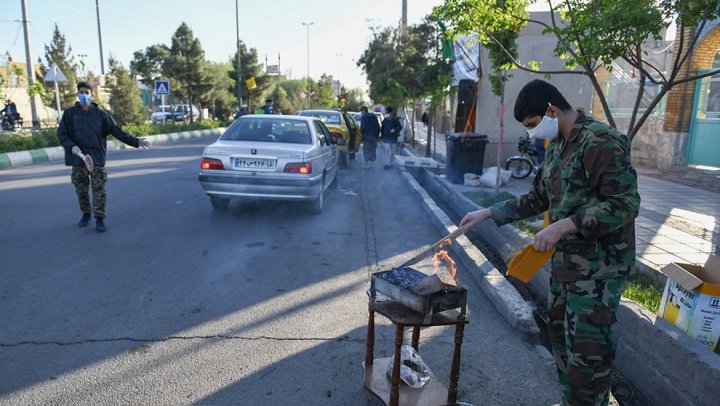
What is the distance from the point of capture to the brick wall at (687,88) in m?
11.0

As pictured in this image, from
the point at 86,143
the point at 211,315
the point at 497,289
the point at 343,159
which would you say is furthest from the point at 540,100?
the point at 343,159

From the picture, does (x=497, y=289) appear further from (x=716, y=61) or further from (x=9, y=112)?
(x=9, y=112)

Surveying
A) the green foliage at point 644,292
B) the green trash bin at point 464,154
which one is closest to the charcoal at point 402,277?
the green foliage at point 644,292

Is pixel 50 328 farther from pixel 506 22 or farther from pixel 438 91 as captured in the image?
pixel 438 91

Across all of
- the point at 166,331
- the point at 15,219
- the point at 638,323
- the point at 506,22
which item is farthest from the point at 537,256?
the point at 15,219

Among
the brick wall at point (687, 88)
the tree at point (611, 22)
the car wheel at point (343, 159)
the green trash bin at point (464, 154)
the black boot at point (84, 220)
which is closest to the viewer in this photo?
the tree at point (611, 22)

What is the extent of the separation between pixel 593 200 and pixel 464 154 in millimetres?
8540

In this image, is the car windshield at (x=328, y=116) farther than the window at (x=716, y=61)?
Yes

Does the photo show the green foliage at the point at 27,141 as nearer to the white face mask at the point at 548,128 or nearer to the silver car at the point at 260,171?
the silver car at the point at 260,171

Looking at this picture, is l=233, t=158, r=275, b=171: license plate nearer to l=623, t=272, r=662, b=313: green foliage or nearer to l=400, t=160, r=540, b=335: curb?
l=400, t=160, r=540, b=335: curb

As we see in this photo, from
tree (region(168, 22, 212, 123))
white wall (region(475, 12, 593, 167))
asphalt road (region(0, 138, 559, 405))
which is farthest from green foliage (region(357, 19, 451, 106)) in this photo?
tree (region(168, 22, 212, 123))

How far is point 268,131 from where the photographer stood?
7.89 meters

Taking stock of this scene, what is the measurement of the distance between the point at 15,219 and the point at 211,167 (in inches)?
112

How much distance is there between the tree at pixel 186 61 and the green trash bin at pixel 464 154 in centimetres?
3032
